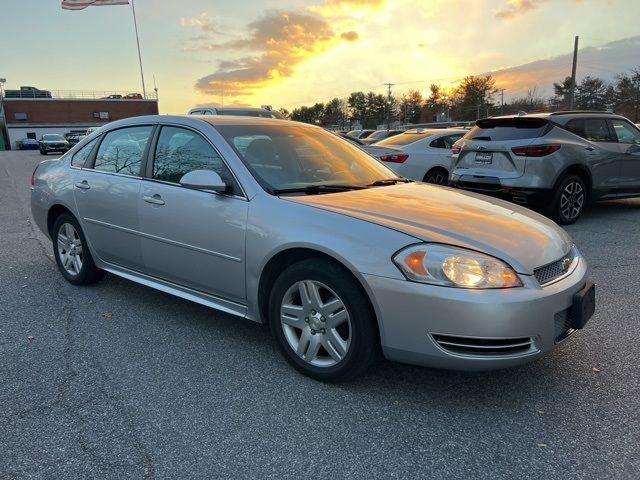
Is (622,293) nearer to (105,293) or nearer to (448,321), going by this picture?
(448,321)

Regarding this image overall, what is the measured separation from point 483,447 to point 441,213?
1.33 m

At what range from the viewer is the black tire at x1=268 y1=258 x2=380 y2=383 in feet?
8.82

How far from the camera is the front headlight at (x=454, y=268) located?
2.49 m

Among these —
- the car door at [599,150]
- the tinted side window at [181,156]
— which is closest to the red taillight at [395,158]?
the car door at [599,150]

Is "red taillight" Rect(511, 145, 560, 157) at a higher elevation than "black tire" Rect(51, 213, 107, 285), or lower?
higher

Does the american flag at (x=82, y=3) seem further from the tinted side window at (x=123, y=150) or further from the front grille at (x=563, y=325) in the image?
the front grille at (x=563, y=325)

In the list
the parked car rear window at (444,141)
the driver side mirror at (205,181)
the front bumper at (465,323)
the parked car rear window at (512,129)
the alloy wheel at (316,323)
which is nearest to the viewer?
the front bumper at (465,323)

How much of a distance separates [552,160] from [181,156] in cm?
553

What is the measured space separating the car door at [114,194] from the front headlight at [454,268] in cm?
236

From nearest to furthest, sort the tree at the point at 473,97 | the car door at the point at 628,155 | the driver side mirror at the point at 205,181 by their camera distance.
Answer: the driver side mirror at the point at 205,181 → the car door at the point at 628,155 → the tree at the point at 473,97

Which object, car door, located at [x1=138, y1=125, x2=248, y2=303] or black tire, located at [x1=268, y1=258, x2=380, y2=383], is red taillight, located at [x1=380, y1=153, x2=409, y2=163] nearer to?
car door, located at [x1=138, y1=125, x2=248, y2=303]

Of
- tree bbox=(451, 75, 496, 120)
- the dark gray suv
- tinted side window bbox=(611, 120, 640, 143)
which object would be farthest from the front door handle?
tree bbox=(451, 75, 496, 120)

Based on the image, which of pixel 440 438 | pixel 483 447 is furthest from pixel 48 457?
pixel 483 447

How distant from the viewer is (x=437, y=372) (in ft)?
10.2
